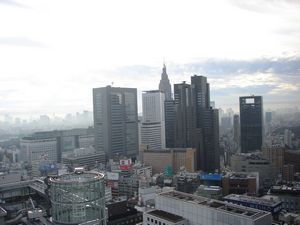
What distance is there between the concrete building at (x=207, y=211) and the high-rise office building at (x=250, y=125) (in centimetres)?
2587

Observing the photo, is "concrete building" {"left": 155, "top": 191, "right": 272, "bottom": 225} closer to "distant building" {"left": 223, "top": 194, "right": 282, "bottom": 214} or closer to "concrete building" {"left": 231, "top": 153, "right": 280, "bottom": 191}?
"distant building" {"left": 223, "top": 194, "right": 282, "bottom": 214}

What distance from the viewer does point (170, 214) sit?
9945 mm

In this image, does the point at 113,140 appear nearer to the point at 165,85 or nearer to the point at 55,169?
the point at 55,169

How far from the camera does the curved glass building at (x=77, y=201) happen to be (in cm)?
978

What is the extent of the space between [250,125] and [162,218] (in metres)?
27.8

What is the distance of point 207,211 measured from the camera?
9.04 m

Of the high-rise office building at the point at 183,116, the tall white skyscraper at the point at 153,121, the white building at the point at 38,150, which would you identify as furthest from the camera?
the white building at the point at 38,150

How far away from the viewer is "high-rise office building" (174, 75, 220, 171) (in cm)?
3219

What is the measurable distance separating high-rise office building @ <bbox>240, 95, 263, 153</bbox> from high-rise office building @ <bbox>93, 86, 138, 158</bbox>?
11.2m

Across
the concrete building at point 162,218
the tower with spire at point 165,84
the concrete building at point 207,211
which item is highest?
the tower with spire at point 165,84

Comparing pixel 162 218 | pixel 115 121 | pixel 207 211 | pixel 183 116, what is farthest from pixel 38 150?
pixel 207 211

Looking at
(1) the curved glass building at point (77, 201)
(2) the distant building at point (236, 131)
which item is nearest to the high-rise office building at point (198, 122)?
(2) the distant building at point (236, 131)

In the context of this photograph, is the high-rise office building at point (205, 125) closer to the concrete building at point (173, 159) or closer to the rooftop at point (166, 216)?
the concrete building at point (173, 159)

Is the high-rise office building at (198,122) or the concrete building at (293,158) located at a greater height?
the high-rise office building at (198,122)
